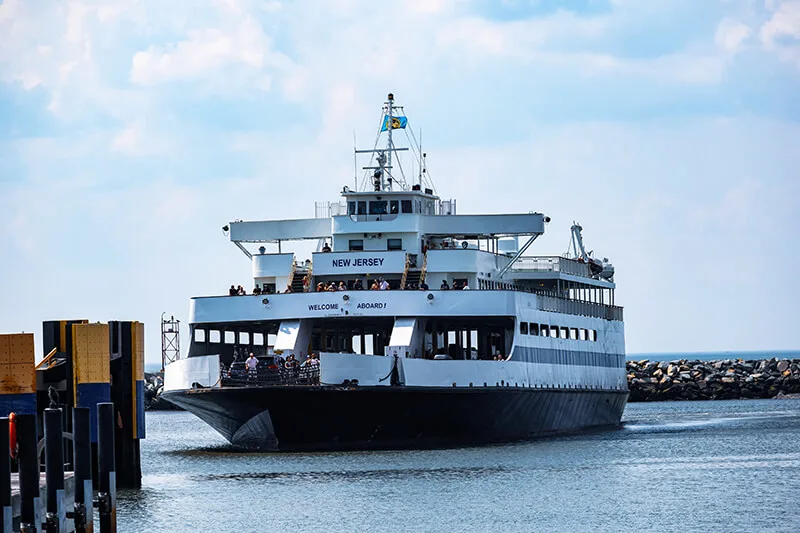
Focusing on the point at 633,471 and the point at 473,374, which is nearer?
the point at 633,471

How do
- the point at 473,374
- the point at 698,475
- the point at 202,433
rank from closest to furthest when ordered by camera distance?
the point at 698,475
the point at 473,374
the point at 202,433

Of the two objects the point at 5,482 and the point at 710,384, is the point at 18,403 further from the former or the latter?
the point at 710,384

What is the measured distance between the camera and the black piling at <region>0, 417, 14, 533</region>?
17.7 meters

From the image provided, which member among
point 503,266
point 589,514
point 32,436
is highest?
point 503,266

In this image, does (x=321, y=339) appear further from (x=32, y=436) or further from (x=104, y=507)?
(x=32, y=436)

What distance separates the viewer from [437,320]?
4216 cm

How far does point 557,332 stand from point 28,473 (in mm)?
31195

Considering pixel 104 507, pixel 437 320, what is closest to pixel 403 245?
pixel 437 320

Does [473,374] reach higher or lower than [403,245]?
lower

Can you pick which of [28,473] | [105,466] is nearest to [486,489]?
[105,466]

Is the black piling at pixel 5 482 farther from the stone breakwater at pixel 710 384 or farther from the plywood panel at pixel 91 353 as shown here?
the stone breakwater at pixel 710 384

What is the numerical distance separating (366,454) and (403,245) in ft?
27.0

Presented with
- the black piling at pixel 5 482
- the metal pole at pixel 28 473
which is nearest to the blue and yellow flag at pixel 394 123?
the metal pole at pixel 28 473

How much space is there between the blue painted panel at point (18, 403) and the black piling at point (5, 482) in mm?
5996
